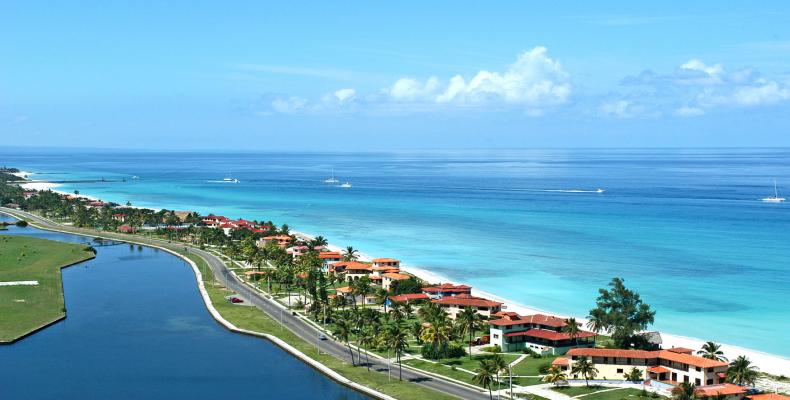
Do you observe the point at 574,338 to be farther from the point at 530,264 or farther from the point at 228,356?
the point at 530,264

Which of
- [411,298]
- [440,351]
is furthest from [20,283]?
[440,351]

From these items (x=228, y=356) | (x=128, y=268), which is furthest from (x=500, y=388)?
(x=128, y=268)

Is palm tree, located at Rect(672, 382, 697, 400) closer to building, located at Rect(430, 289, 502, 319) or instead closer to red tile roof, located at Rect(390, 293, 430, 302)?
building, located at Rect(430, 289, 502, 319)

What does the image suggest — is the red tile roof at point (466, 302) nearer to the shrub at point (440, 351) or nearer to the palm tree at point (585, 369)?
the shrub at point (440, 351)

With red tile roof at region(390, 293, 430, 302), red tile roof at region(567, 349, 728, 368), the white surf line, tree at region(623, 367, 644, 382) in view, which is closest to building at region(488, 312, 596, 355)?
red tile roof at region(567, 349, 728, 368)

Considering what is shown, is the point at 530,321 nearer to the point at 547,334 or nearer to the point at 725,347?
the point at 547,334
